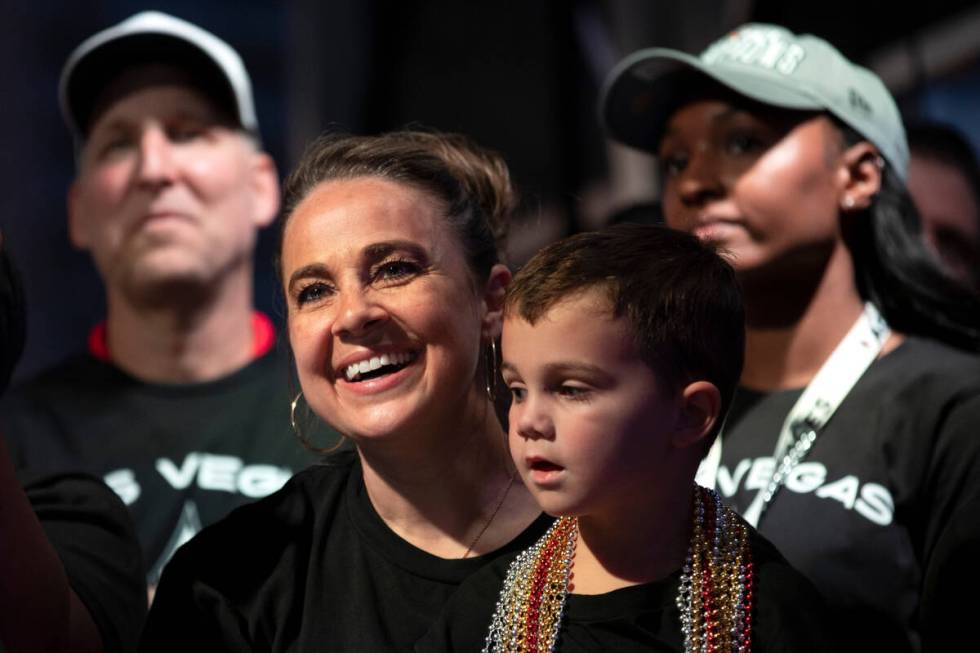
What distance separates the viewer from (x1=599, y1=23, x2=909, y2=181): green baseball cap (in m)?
2.55

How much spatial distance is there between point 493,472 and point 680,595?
1.44ft

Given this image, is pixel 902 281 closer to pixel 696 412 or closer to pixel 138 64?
pixel 696 412

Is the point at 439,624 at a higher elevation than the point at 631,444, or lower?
lower

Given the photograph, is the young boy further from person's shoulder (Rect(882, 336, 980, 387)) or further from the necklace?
person's shoulder (Rect(882, 336, 980, 387))

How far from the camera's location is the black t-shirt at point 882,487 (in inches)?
83.0

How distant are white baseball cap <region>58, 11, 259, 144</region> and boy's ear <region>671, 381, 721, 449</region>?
5.97 feet

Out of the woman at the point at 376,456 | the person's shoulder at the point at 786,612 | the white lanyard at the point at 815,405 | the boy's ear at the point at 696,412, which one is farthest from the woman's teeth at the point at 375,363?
the white lanyard at the point at 815,405

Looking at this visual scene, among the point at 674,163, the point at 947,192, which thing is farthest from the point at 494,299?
the point at 947,192

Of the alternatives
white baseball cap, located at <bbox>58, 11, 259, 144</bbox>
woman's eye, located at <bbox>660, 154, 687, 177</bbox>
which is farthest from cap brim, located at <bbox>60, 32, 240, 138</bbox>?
woman's eye, located at <bbox>660, 154, 687, 177</bbox>

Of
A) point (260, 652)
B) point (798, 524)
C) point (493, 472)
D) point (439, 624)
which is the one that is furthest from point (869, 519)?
point (260, 652)

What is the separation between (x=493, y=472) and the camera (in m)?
1.95

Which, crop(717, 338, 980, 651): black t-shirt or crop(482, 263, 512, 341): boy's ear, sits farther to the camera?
crop(717, 338, 980, 651): black t-shirt

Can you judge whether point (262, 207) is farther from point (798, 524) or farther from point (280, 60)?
point (280, 60)

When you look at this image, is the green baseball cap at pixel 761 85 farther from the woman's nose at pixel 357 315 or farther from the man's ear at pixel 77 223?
the man's ear at pixel 77 223
